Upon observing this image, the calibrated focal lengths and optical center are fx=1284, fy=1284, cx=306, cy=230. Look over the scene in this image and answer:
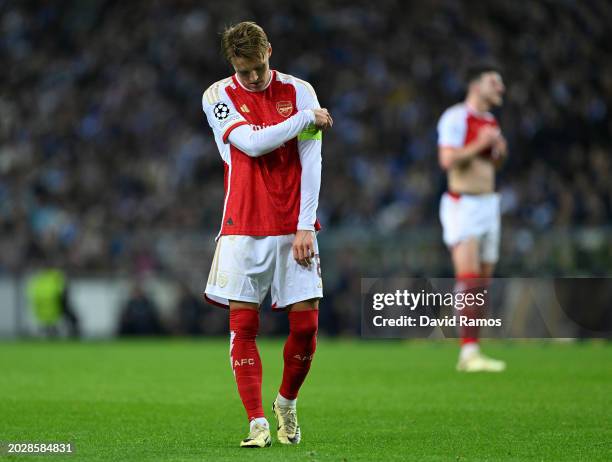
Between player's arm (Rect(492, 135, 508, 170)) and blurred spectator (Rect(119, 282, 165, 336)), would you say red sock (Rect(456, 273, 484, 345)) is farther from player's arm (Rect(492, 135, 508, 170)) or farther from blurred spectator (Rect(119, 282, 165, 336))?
blurred spectator (Rect(119, 282, 165, 336))

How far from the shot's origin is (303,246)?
20.6 feet

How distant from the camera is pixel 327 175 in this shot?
923 inches

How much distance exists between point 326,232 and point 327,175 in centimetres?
278

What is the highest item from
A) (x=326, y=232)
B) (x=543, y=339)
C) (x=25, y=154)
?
(x=25, y=154)

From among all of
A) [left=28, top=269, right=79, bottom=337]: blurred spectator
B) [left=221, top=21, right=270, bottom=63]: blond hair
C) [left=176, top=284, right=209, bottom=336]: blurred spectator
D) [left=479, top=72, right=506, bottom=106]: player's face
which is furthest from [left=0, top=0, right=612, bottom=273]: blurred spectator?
[left=221, top=21, right=270, bottom=63]: blond hair

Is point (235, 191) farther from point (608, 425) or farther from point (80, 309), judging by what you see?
point (80, 309)

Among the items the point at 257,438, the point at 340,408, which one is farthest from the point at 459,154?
the point at 257,438

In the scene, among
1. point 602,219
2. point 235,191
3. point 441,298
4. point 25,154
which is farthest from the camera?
point 25,154

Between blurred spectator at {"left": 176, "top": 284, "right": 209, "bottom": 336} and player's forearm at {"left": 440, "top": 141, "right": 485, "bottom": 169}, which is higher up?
player's forearm at {"left": 440, "top": 141, "right": 485, "bottom": 169}

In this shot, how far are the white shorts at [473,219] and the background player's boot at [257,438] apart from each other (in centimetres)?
552

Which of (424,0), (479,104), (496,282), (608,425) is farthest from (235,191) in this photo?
(424,0)

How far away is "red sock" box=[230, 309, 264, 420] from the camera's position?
6285mm

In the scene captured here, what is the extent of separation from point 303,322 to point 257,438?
64cm

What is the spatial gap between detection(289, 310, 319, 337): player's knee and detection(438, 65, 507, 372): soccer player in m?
4.87
